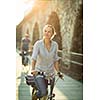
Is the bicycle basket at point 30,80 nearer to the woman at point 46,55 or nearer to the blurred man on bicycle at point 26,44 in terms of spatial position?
the woman at point 46,55

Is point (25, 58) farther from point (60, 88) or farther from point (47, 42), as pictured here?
point (60, 88)

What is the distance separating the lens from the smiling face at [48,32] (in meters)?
2.00

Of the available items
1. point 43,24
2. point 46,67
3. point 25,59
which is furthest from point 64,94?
point 43,24

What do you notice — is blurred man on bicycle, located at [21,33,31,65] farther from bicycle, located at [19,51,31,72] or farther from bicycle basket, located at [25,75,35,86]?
bicycle basket, located at [25,75,35,86]

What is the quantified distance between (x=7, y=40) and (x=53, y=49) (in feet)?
1.21

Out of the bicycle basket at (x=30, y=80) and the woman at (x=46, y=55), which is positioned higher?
the woman at (x=46, y=55)

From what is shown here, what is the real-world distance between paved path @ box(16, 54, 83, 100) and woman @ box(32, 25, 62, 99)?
8cm

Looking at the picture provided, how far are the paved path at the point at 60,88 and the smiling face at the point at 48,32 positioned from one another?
0.27m

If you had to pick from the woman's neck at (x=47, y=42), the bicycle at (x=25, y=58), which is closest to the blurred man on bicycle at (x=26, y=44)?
the bicycle at (x=25, y=58)

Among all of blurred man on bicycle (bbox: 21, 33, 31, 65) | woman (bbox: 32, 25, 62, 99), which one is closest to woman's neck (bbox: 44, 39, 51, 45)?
woman (bbox: 32, 25, 62, 99)

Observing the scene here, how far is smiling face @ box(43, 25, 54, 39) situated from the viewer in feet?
6.55
